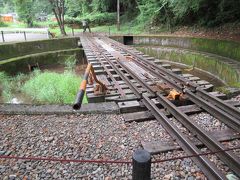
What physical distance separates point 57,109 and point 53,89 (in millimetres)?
3763

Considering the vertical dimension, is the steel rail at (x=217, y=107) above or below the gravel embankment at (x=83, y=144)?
above

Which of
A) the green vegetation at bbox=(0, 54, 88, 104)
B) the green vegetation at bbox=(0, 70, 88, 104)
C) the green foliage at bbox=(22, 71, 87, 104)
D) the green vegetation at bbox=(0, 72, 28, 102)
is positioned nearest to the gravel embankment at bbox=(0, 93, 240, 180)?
the green foliage at bbox=(22, 71, 87, 104)

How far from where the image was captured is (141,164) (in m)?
2.15

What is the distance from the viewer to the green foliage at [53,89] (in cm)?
786

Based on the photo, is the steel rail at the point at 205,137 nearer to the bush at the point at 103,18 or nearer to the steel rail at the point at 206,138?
the steel rail at the point at 206,138

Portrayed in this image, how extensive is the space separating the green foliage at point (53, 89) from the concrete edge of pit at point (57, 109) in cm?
219

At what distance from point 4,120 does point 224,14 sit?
13.2 m

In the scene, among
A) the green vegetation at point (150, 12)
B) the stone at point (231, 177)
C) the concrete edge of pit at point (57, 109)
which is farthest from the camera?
the green vegetation at point (150, 12)

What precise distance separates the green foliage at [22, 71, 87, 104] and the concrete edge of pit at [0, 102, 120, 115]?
219 centimetres

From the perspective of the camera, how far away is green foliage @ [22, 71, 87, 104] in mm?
7859

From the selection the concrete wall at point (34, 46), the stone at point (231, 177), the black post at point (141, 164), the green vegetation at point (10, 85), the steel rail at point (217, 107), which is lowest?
the green vegetation at point (10, 85)

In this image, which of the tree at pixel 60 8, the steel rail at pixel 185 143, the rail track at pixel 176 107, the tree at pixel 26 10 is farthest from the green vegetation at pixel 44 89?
the tree at pixel 26 10

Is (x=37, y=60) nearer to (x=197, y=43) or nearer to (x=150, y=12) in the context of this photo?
(x=197, y=43)

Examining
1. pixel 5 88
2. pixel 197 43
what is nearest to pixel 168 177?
pixel 5 88
